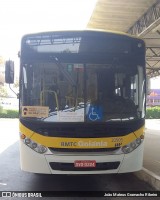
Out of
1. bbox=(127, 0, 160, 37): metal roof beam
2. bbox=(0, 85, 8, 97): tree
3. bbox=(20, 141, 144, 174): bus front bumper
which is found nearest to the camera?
bbox=(20, 141, 144, 174): bus front bumper

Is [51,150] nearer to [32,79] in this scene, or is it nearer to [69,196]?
[69,196]

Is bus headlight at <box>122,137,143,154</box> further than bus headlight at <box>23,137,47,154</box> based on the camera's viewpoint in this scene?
Yes

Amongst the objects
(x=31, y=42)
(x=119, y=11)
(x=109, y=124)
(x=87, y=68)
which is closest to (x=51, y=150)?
(x=109, y=124)

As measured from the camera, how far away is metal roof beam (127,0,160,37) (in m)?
12.8

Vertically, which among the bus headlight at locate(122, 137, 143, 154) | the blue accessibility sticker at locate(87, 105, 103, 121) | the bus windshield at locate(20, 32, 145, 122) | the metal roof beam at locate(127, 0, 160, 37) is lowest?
the bus headlight at locate(122, 137, 143, 154)

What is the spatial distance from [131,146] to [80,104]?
4.12ft

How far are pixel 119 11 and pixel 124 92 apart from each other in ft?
24.4

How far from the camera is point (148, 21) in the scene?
13.8 meters

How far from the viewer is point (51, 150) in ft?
22.0

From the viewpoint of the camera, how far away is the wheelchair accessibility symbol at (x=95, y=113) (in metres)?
6.80

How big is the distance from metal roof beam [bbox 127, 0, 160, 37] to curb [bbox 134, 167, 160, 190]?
6406mm

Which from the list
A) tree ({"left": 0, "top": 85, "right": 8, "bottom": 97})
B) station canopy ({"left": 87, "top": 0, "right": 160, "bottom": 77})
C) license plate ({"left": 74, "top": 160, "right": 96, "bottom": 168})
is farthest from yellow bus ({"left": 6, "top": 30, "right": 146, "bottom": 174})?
tree ({"left": 0, "top": 85, "right": 8, "bottom": 97})

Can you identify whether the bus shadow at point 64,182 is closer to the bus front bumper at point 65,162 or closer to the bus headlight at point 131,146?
the bus front bumper at point 65,162

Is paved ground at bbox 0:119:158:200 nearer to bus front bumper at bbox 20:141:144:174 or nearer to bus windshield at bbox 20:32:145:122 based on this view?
bus front bumper at bbox 20:141:144:174
